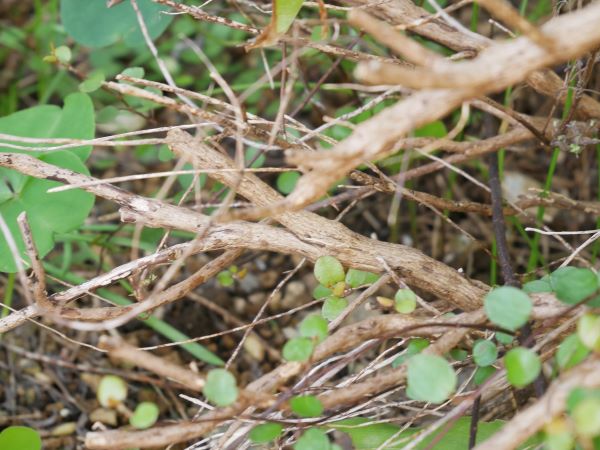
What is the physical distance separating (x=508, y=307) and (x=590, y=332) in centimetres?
10

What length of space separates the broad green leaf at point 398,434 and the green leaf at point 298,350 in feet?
0.64

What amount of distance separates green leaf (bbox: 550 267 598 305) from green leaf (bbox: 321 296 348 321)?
0.93 feet

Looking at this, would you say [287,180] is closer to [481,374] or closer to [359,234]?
[359,234]

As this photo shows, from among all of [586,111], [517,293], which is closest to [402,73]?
[517,293]

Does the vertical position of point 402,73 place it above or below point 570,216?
above

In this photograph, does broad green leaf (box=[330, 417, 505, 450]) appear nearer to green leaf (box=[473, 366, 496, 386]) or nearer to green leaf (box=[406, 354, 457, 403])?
green leaf (box=[473, 366, 496, 386])

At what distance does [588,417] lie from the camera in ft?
1.98

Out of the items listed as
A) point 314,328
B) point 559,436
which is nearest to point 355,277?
point 314,328

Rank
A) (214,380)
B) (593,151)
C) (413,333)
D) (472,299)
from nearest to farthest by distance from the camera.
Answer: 1. (214,380)
2. (413,333)
3. (472,299)
4. (593,151)

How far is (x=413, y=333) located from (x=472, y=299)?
149 mm

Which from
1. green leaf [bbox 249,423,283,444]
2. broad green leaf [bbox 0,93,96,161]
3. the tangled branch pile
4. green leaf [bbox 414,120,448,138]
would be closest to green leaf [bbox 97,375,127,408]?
the tangled branch pile

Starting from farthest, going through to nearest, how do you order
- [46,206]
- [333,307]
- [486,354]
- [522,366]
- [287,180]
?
[287,180]
[46,206]
[333,307]
[486,354]
[522,366]

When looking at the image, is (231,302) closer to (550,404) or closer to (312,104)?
(312,104)

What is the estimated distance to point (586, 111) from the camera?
4.05 ft
